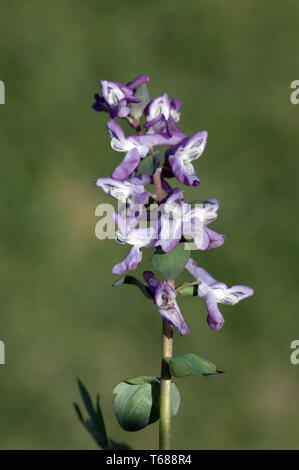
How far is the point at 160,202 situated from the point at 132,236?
4 centimetres

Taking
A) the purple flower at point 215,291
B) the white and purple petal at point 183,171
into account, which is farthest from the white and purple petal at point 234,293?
the white and purple petal at point 183,171

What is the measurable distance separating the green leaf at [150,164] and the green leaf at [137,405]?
197 millimetres

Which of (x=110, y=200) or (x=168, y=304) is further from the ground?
(x=110, y=200)

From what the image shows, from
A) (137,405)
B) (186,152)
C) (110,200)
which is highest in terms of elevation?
(110,200)

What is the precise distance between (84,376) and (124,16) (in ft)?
4.20

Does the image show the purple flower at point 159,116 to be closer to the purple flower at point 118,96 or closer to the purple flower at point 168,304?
the purple flower at point 118,96

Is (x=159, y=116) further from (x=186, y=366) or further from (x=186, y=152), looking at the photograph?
(x=186, y=366)

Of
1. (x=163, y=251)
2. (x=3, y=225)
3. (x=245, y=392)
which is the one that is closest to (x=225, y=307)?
(x=245, y=392)

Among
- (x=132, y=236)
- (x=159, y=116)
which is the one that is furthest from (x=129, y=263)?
(x=159, y=116)

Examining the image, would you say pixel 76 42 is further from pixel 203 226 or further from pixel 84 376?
pixel 203 226

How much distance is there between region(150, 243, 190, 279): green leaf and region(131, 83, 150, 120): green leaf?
0.47ft

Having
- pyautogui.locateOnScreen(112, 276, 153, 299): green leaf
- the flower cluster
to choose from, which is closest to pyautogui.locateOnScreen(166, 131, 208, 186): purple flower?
the flower cluster

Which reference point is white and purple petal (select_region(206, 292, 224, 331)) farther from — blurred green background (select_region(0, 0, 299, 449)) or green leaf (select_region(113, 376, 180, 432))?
blurred green background (select_region(0, 0, 299, 449))

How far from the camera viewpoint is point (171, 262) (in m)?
0.51
